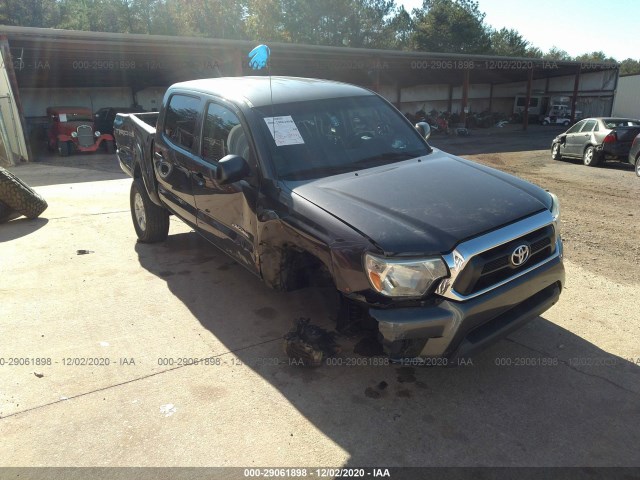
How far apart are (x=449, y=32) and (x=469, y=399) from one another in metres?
53.7

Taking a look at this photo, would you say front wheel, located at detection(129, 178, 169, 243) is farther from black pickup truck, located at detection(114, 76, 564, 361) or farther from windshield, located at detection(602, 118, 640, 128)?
windshield, located at detection(602, 118, 640, 128)

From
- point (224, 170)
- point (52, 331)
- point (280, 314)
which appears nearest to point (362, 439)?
point (280, 314)

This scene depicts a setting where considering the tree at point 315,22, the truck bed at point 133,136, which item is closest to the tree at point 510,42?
the tree at point 315,22

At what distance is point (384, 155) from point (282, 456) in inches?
93.9

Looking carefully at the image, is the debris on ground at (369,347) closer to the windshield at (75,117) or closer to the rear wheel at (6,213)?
the rear wheel at (6,213)

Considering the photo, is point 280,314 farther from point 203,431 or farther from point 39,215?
point 39,215

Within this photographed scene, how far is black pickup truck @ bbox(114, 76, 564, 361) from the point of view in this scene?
2617 mm

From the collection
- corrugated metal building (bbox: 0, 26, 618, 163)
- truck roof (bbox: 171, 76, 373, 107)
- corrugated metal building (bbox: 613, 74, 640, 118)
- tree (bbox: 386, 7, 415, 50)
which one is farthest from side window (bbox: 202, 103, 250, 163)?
tree (bbox: 386, 7, 415, 50)

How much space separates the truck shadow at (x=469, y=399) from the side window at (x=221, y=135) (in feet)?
4.67

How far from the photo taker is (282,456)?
8.36ft

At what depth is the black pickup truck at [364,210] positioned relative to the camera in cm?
262

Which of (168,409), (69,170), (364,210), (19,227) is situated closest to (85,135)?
(69,170)

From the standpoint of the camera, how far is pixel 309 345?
3316 millimetres

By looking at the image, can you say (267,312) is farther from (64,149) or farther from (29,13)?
(29,13)
